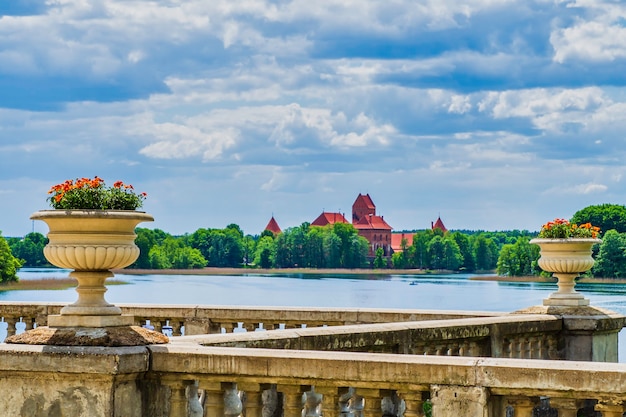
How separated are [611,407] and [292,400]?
1.74 metres

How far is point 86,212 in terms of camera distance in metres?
7.03

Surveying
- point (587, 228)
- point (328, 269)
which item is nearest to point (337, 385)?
point (587, 228)

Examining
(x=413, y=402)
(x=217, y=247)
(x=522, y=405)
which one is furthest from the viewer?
(x=217, y=247)

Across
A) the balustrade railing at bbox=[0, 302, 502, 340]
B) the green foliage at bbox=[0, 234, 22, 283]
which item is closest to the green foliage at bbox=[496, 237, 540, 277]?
the green foliage at bbox=[0, 234, 22, 283]

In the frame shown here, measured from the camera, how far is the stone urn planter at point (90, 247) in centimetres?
704

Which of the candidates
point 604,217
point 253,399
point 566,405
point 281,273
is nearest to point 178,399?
point 253,399

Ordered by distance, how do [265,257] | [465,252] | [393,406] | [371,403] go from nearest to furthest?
[371,403], [393,406], [465,252], [265,257]

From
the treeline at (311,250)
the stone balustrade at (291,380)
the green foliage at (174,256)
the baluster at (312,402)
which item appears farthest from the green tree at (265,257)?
the baluster at (312,402)

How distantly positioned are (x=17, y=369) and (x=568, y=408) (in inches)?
125

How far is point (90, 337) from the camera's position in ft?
22.6

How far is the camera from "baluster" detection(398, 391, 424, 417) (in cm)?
613

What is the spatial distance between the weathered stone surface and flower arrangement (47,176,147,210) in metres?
0.75

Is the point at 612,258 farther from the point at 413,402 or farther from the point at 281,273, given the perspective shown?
the point at 413,402

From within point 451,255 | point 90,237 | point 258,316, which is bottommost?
point 258,316
